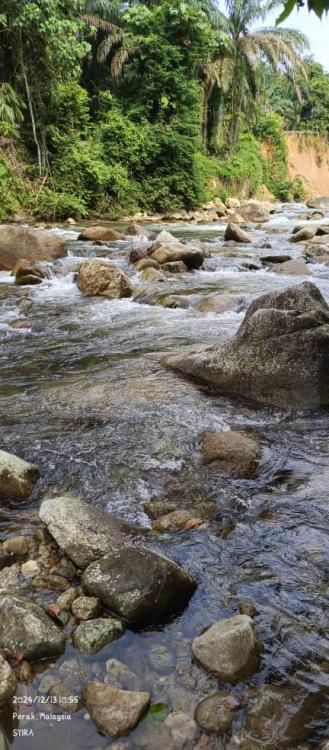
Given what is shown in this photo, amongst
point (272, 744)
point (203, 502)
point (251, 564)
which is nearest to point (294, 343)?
point (203, 502)

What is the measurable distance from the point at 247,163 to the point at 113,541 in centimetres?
3206

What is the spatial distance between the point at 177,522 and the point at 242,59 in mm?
29742

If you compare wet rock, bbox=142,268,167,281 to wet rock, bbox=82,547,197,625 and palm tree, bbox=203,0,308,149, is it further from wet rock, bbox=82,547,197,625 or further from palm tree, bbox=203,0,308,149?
palm tree, bbox=203,0,308,149

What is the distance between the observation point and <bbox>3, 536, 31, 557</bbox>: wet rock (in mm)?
2650

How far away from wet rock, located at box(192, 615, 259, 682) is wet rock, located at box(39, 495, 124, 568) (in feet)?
2.20

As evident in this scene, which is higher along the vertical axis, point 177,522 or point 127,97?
point 127,97

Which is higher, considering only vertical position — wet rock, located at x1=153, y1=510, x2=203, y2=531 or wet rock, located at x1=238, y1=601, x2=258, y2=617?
wet rock, located at x1=153, y1=510, x2=203, y2=531

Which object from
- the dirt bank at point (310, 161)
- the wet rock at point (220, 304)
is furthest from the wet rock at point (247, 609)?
the dirt bank at point (310, 161)

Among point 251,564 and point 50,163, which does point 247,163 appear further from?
point 251,564

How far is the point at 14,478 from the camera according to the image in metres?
3.13

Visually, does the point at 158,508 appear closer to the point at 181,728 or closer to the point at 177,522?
the point at 177,522

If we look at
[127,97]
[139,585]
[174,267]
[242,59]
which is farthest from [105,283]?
[242,59]

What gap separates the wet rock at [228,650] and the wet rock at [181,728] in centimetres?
20

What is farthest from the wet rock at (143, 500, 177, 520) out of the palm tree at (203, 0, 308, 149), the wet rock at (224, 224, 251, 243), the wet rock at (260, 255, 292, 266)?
the palm tree at (203, 0, 308, 149)
